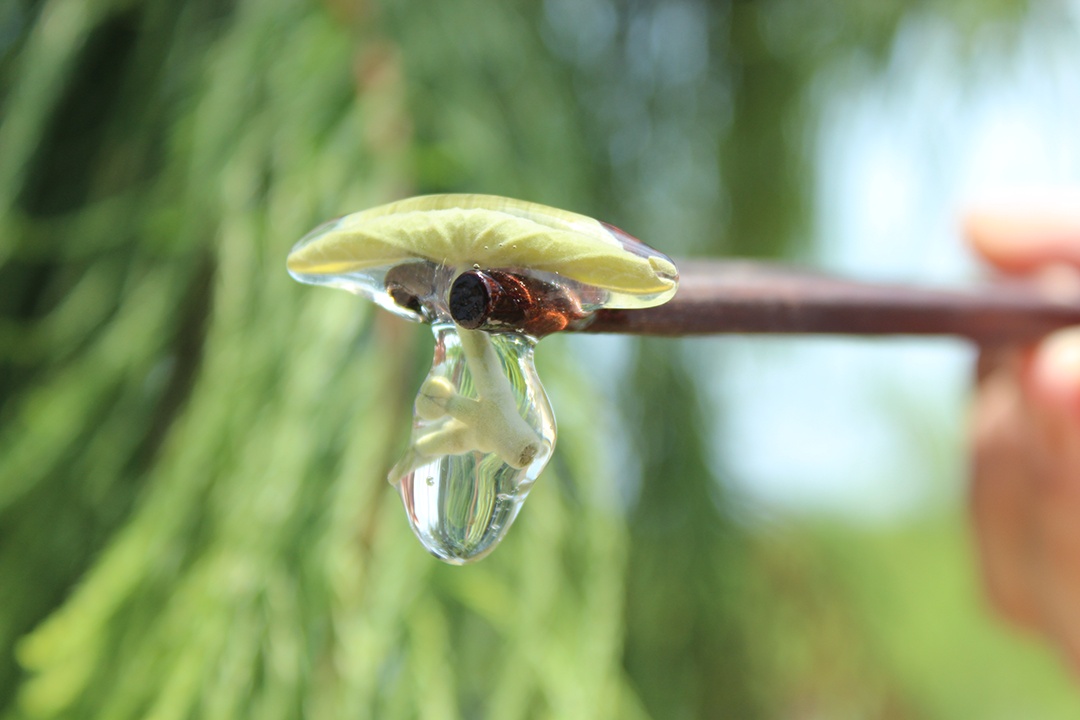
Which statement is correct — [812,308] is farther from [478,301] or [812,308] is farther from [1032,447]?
[1032,447]

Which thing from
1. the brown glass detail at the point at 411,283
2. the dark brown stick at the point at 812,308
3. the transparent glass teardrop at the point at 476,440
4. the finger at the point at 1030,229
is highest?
the finger at the point at 1030,229

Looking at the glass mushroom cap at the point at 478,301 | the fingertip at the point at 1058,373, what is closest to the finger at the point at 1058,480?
the fingertip at the point at 1058,373

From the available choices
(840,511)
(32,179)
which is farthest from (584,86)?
(840,511)

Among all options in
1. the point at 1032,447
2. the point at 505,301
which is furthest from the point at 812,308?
the point at 1032,447

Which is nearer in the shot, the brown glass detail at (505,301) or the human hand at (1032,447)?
the brown glass detail at (505,301)

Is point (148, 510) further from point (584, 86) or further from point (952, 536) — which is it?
point (952, 536)

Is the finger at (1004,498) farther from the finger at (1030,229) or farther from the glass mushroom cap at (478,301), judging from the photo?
the glass mushroom cap at (478,301)

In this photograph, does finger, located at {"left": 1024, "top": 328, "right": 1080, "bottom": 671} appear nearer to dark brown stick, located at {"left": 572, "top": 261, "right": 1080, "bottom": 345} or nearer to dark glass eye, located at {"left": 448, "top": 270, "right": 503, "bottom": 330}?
dark brown stick, located at {"left": 572, "top": 261, "right": 1080, "bottom": 345}
